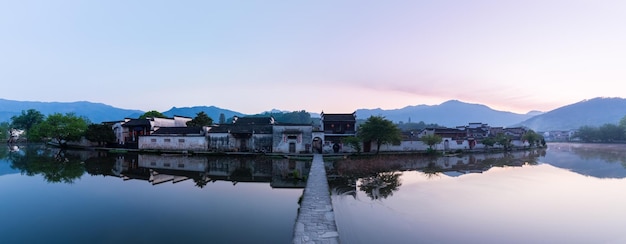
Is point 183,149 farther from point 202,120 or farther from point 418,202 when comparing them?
point 418,202

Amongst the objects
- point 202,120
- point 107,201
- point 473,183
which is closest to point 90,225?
point 107,201

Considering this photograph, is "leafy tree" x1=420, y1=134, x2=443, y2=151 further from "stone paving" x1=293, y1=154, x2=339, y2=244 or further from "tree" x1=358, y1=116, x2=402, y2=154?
"stone paving" x1=293, y1=154, x2=339, y2=244

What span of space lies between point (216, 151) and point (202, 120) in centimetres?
1546

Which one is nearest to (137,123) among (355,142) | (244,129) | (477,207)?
(244,129)

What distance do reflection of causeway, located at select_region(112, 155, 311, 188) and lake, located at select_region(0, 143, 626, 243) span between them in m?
0.14

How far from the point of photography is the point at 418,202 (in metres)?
13.3

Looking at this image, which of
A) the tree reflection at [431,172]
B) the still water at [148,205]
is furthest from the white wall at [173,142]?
the tree reflection at [431,172]

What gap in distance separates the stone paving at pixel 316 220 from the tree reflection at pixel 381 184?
106 inches

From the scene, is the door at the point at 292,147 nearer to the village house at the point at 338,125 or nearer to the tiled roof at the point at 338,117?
the village house at the point at 338,125

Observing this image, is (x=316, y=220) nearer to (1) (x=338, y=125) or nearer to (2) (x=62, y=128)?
(1) (x=338, y=125)

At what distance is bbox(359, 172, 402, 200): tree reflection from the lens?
14.7m

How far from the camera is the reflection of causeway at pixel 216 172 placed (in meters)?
18.5

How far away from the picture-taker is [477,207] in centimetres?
1255

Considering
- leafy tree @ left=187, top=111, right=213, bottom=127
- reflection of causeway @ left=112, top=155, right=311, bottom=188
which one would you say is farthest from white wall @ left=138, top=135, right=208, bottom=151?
leafy tree @ left=187, top=111, right=213, bottom=127
